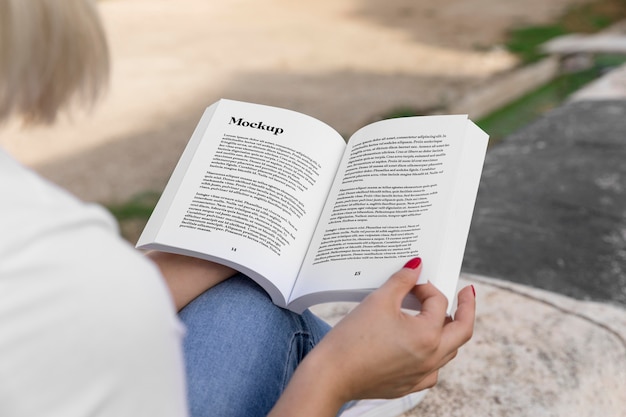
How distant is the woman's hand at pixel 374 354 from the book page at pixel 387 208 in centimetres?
7

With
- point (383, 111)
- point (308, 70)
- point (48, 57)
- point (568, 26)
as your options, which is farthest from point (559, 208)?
point (568, 26)

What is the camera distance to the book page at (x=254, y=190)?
0.98m

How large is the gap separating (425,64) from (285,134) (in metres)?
3.77

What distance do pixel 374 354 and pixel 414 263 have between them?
14 cm

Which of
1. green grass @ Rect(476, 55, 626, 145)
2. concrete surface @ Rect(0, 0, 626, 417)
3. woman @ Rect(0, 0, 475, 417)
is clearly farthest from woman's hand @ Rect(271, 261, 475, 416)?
green grass @ Rect(476, 55, 626, 145)

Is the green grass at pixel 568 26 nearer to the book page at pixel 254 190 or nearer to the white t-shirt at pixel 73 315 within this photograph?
the book page at pixel 254 190

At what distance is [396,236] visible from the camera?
3.12ft

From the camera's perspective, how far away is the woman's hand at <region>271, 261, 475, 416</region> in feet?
2.58

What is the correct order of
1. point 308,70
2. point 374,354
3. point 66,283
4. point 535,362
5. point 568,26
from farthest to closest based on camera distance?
point 568,26 < point 308,70 < point 535,362 < point 374,354 < point 66,283

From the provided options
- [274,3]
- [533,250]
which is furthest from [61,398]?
[274,3]

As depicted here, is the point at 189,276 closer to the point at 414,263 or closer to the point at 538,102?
Result: the point at 414,263

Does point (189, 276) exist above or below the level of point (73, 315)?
below

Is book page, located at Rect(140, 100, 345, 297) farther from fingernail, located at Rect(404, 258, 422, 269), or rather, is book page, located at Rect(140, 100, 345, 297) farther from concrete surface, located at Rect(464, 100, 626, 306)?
concrete surface, located at Rect(464, 100, 626, 306)

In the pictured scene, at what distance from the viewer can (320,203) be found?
1.06 meters
